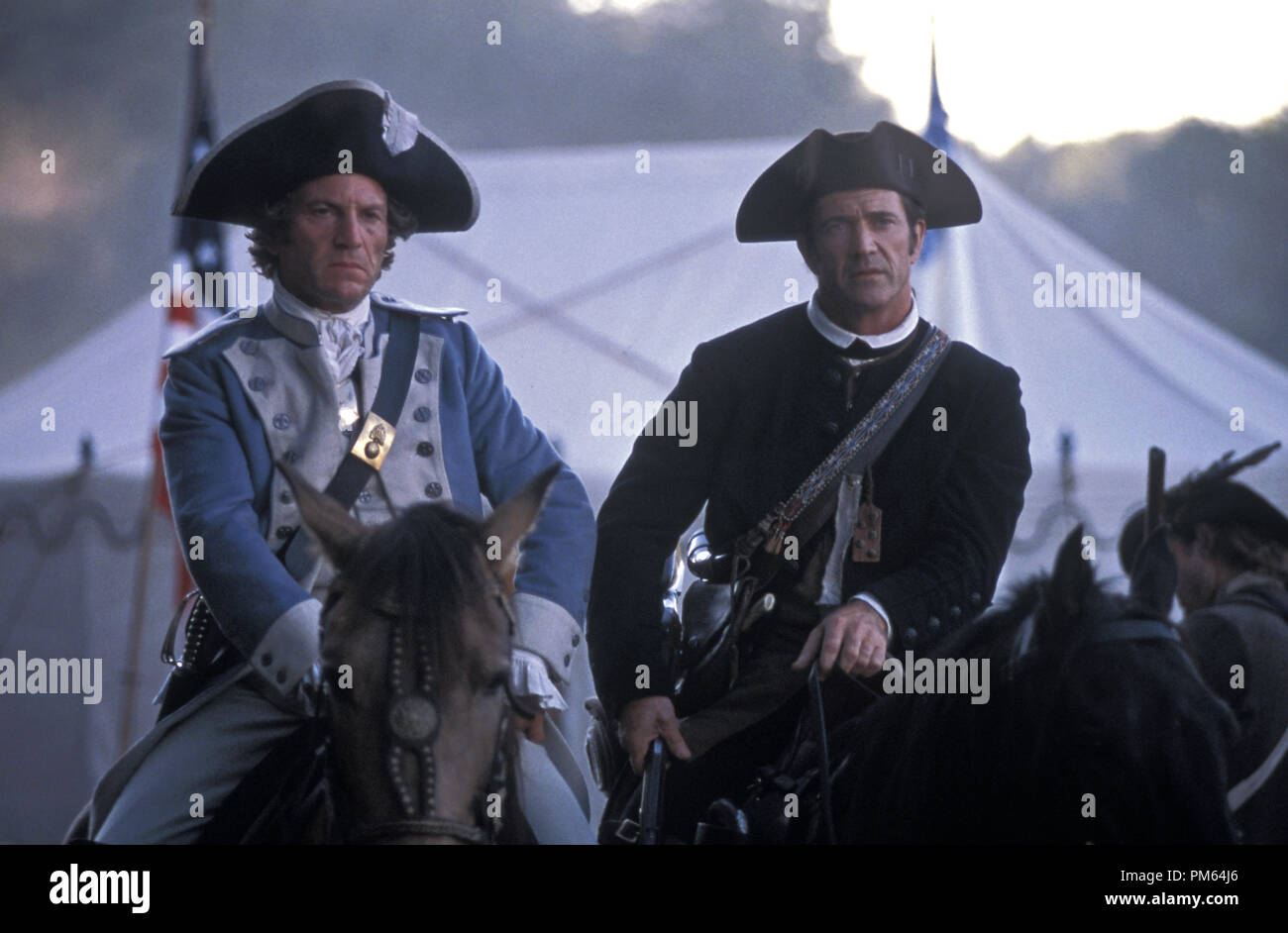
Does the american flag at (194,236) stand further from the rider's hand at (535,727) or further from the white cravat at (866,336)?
the white cravat at (866,336)

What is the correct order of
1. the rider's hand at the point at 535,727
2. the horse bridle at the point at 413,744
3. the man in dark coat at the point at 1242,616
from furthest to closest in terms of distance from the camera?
1. the man in dark coat at the point at 1242,616
2. the rider's hand at the point at 535,727
3. the horse bridle at the point at 413,744

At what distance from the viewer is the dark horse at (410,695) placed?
2.12 m

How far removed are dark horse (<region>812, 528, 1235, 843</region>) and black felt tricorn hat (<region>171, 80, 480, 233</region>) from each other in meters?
1.44

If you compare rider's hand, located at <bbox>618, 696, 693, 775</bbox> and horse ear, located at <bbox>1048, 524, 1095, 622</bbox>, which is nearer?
horse ear, located at <bbox>1048, 524, 1095, 622</bbox>

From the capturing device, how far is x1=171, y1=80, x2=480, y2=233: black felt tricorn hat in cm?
287

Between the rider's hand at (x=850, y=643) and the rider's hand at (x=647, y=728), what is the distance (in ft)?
0.93

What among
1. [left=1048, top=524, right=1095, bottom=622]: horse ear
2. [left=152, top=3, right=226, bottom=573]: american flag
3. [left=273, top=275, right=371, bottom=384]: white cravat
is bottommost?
[left=1048, top=524, right=1095, bottom=622]: horse ear

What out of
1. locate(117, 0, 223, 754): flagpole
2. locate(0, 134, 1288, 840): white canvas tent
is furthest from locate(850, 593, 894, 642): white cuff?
locate(117, 0, 223, 754): flagpole

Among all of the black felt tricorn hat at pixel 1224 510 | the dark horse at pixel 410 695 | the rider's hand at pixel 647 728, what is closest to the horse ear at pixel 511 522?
the dark horse at pixel 410 695

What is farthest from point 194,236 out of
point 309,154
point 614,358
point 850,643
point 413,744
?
point 850,643

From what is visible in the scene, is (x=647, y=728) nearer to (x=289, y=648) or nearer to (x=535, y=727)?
(x=535, y=727)

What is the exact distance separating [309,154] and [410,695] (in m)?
1.23

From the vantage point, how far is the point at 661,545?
3082 mm

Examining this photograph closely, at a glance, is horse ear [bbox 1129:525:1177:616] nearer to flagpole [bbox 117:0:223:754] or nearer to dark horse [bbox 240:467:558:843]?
dark horse [bbox 240:467:558:843]
